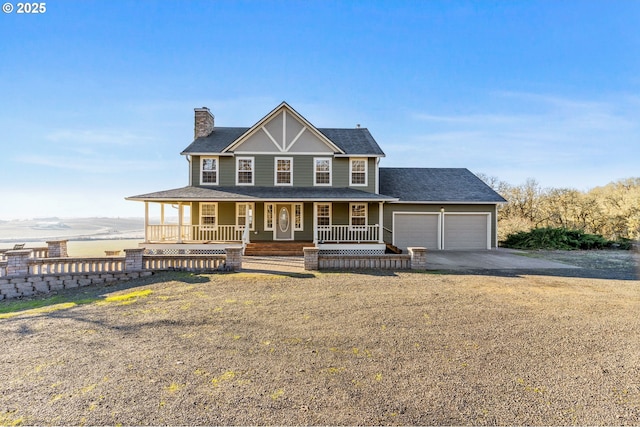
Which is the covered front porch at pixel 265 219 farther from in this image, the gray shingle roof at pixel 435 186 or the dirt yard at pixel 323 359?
the dirt yard at pixel 323 359

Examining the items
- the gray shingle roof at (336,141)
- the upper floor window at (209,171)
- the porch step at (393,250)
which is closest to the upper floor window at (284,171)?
the gray shingle roof at (336,141)

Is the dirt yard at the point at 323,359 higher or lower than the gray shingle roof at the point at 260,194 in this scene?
lower

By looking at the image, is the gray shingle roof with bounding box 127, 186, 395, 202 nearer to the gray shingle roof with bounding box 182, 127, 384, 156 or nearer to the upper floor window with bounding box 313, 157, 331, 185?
the upper floor window with bounding box 313, 157, 331, 185

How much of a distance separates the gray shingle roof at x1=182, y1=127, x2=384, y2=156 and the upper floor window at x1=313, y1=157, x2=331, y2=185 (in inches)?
51.1

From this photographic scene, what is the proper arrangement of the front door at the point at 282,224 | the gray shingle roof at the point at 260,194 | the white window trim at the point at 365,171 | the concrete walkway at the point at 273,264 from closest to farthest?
the concrete walkway at the point at 273,264 < the gray shingle roof at the point at 260,194 < the front door at the point at 282,224 < the white window trim at the point at 365,171

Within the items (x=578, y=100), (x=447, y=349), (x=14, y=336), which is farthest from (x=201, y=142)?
(x=578, y=100)

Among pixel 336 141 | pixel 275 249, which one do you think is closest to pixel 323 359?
pixel 275 249

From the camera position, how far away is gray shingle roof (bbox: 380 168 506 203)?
18.0 meters

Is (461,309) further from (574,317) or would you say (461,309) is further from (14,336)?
(14,336)

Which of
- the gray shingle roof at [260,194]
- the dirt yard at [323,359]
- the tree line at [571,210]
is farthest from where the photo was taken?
the tree line at [571,210]

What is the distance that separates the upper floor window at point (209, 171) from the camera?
1697 cm

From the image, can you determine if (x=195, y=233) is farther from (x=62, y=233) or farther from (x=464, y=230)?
(x=62, y=233)

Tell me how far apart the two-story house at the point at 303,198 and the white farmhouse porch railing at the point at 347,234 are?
55 millimetres

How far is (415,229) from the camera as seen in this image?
18.2 metres
